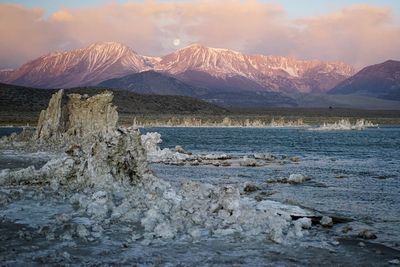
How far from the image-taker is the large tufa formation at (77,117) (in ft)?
124

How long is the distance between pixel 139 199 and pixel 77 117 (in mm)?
27039

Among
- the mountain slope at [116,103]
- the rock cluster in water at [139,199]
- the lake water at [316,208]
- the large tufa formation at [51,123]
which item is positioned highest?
the mountain slope at [116,103]

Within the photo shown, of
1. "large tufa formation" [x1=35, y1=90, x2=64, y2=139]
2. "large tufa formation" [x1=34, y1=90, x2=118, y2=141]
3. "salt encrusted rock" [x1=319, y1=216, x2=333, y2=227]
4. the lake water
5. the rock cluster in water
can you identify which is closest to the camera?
the lake water

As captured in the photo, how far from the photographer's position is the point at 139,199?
16.3 metres

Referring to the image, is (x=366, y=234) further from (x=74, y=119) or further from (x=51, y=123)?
(x=51, y=123)

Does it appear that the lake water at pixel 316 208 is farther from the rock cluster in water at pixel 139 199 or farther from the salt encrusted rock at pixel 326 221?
the rock cluster in water at pixel 139 199

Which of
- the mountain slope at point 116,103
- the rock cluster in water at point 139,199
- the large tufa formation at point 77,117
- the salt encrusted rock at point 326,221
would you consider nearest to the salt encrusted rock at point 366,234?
the salt encrusted rock at point 326,221

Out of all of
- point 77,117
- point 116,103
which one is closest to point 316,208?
point 77,117

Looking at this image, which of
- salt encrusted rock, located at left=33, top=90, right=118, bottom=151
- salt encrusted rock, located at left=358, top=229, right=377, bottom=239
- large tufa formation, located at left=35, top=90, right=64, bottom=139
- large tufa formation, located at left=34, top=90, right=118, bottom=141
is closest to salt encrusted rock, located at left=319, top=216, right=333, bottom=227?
salt encrusted rock, located at left=358, top=229, right=377, bottom=239

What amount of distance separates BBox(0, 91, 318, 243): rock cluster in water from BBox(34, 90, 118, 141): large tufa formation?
1382cm

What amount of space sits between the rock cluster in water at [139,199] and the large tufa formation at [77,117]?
544 inches

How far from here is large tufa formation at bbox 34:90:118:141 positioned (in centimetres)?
3791

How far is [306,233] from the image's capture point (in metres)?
Result: 13.6

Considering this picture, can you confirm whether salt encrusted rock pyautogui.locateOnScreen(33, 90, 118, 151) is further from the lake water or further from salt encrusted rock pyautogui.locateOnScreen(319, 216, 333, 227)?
salt encrusted rock pyautogui.locateOnScreen(319, 216, 333, 227)
